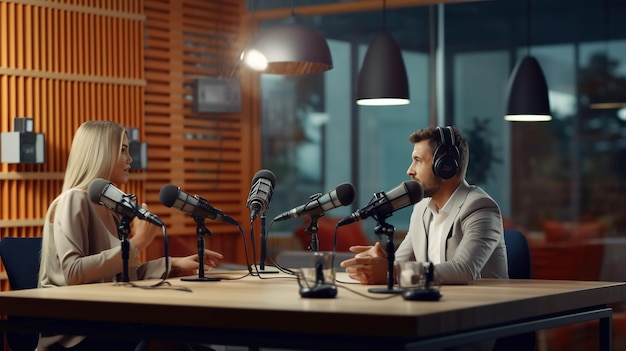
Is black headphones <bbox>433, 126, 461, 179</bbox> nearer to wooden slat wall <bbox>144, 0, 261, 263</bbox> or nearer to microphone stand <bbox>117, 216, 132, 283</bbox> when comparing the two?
microphone stand <bbox>117, 216, 132, 283</bbox>

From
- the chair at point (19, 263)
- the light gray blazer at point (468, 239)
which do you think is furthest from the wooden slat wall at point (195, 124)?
the light gray blazer at point (468, 239)

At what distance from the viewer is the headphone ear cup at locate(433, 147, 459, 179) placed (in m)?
4.43

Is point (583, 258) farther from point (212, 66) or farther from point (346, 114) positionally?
point (212, 66)

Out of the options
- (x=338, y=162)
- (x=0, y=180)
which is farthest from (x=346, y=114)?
(x=0, y=180)

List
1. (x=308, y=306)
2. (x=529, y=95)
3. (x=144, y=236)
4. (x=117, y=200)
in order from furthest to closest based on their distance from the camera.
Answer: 1. (x=529, y=95)
2. (x=144, y=236)
3. (x=117, y=200)
4. (x=308, y=306)

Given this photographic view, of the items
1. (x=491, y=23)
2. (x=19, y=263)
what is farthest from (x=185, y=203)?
(x=491, y=23)

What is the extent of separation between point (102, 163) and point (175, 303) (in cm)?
152

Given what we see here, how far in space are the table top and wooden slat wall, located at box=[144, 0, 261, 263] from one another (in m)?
4.12

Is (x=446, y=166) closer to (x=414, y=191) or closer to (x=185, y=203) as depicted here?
(x=414, y=191)

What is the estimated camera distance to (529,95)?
672cm

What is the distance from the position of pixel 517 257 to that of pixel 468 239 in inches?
29.7

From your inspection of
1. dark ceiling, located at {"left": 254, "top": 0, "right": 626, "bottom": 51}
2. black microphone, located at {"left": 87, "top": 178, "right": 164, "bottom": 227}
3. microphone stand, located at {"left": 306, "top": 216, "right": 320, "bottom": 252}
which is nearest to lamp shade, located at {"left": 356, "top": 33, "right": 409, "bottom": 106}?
dark ceiling, located at {"left": 254, "top": 0, "right": 626, "bottom": 51}

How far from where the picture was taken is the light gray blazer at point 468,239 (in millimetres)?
3969

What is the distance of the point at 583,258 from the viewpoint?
312 inches
